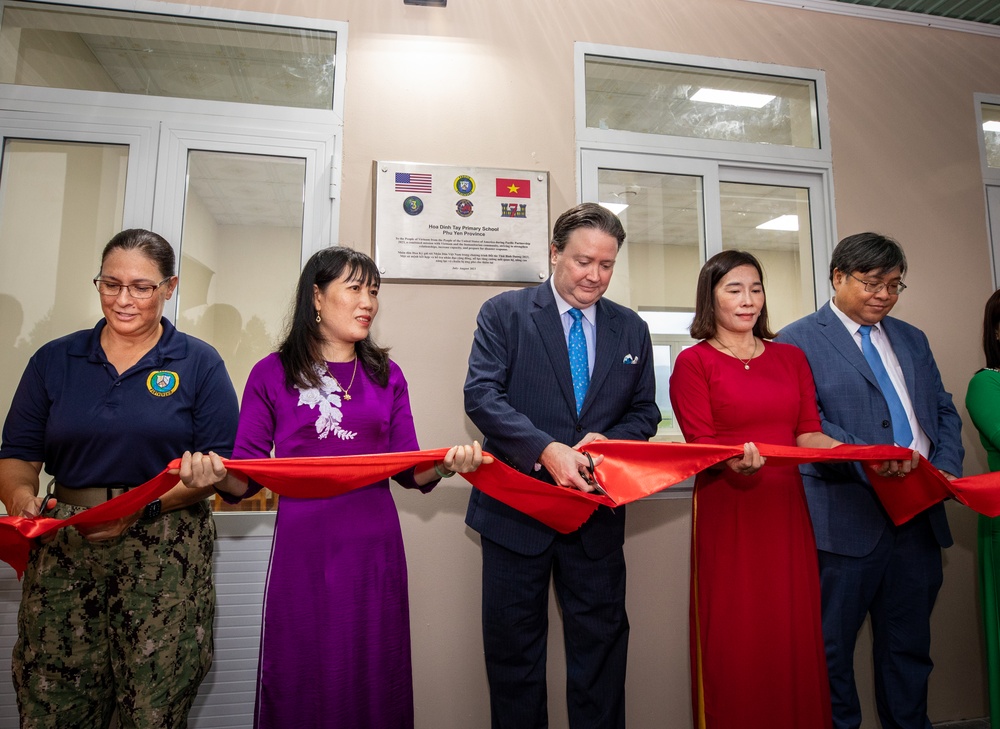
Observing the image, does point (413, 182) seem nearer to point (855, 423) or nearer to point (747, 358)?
point (747, 358)

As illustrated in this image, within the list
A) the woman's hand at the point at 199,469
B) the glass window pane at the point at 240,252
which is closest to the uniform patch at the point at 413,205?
the glass window pane at the point at 240,252

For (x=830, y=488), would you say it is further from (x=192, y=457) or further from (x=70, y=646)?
(x=70, y=646)

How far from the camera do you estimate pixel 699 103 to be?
9.84 feet

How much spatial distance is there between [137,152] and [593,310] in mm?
1968

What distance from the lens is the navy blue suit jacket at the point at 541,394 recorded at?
1927mm

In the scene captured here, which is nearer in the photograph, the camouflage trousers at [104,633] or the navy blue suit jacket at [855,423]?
the camouflage trousers at [104,633]

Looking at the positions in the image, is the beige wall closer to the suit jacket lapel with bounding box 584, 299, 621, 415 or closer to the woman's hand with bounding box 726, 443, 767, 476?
the suit jacket lapel with bounding box 584, 299, 621, 415

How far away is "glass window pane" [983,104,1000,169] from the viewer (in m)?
3.26

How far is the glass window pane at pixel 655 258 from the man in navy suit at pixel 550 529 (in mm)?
860

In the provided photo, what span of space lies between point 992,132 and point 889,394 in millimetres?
2126

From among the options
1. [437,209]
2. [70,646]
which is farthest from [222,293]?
[70,646]

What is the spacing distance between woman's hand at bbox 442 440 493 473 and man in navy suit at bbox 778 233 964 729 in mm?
1336

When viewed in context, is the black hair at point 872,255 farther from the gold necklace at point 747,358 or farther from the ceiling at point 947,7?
the ceiling at point 947,7

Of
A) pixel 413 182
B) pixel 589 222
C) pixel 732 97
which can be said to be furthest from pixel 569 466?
pixel 732 97
